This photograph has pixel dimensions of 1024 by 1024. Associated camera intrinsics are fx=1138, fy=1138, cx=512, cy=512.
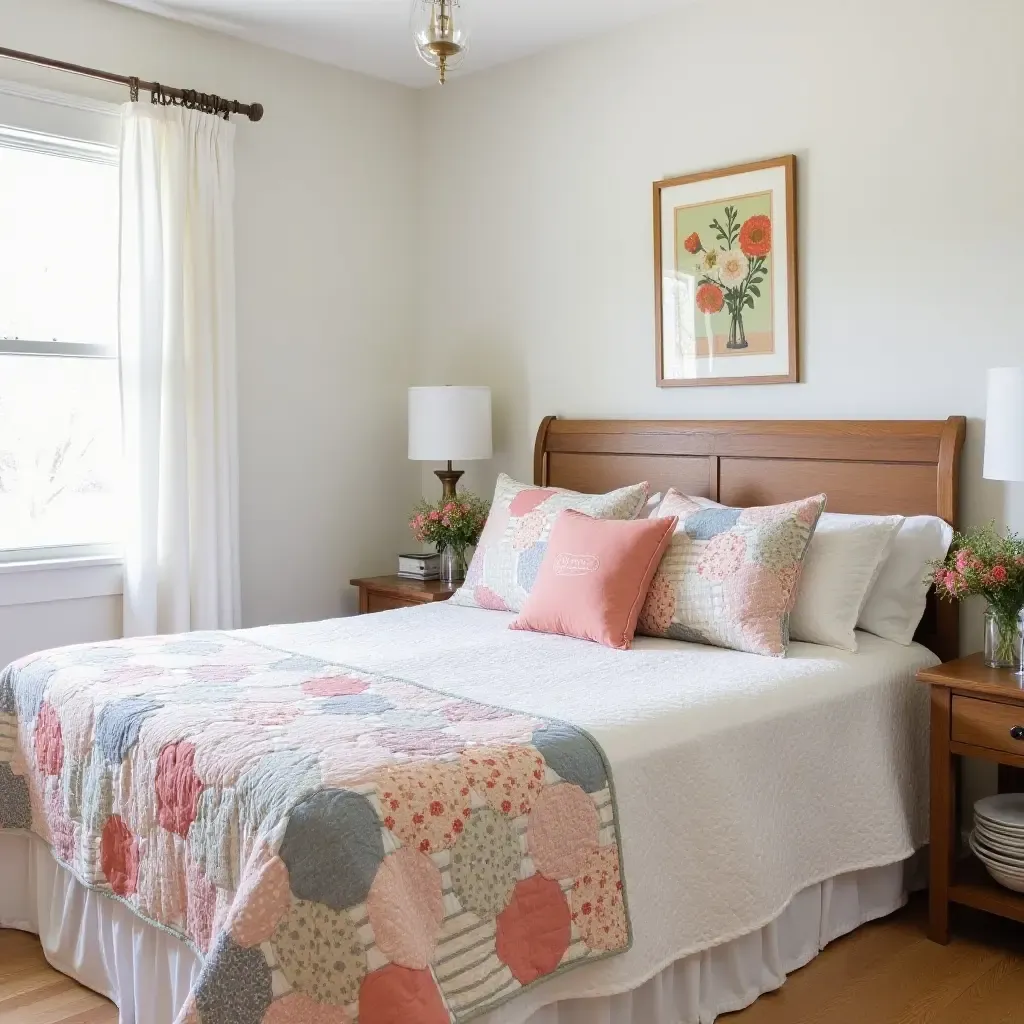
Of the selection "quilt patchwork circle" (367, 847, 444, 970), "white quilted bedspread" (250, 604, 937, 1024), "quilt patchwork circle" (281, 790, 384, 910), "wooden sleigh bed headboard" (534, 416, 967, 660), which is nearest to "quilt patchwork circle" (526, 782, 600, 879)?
"white quilted bedspread" (250, 604, 937, 1024)

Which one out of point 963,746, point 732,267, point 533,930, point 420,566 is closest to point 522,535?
point 420,566

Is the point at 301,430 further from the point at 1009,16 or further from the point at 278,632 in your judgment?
the point at 1009,16

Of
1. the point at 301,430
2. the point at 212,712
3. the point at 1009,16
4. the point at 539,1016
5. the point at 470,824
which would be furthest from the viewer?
the point at 301,430

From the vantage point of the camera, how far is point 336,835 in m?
1.81

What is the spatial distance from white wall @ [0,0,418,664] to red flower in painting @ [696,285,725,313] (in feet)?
4.82

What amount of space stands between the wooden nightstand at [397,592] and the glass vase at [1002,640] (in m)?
1.84

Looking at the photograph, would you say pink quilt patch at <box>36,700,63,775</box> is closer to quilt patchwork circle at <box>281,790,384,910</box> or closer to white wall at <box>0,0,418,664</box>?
quilt patchwork circle at <box>281,790,384,910</box>

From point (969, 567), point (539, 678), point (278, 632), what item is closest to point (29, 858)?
A: point (278, 632)

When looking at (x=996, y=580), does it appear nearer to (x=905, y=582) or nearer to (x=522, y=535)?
(x=905, y=582)

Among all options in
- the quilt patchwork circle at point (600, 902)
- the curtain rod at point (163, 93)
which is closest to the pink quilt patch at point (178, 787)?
the quilt patchwork circle at point (600, 902)

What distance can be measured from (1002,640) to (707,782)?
3.19ft

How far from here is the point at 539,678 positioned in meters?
2.66

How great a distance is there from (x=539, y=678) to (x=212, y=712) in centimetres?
76

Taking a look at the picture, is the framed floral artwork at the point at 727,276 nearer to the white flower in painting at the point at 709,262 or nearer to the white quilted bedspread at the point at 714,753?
the white flower in painting at the point at 709,262
